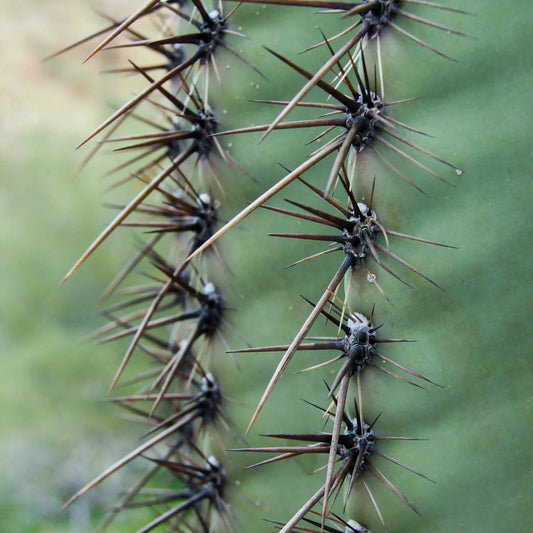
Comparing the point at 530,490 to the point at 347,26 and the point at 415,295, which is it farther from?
the point at 347,26

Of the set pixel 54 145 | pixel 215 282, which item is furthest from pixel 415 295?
pixel 54 145

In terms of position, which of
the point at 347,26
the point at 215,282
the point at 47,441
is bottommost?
the point at 215,282

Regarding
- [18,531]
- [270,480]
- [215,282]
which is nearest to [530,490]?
[270,480]

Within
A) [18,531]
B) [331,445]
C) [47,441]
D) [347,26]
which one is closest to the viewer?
[331,445]

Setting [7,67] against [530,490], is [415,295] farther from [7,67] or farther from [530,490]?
[7,67]

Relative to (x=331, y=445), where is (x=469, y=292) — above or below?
above

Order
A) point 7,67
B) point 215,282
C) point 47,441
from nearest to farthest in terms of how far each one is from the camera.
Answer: point 215,282 < point 47,441 < point 7,67

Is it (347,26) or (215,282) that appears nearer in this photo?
(347,26)

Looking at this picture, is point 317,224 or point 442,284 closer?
point 442,284

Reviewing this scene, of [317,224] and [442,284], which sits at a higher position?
[317,224]
